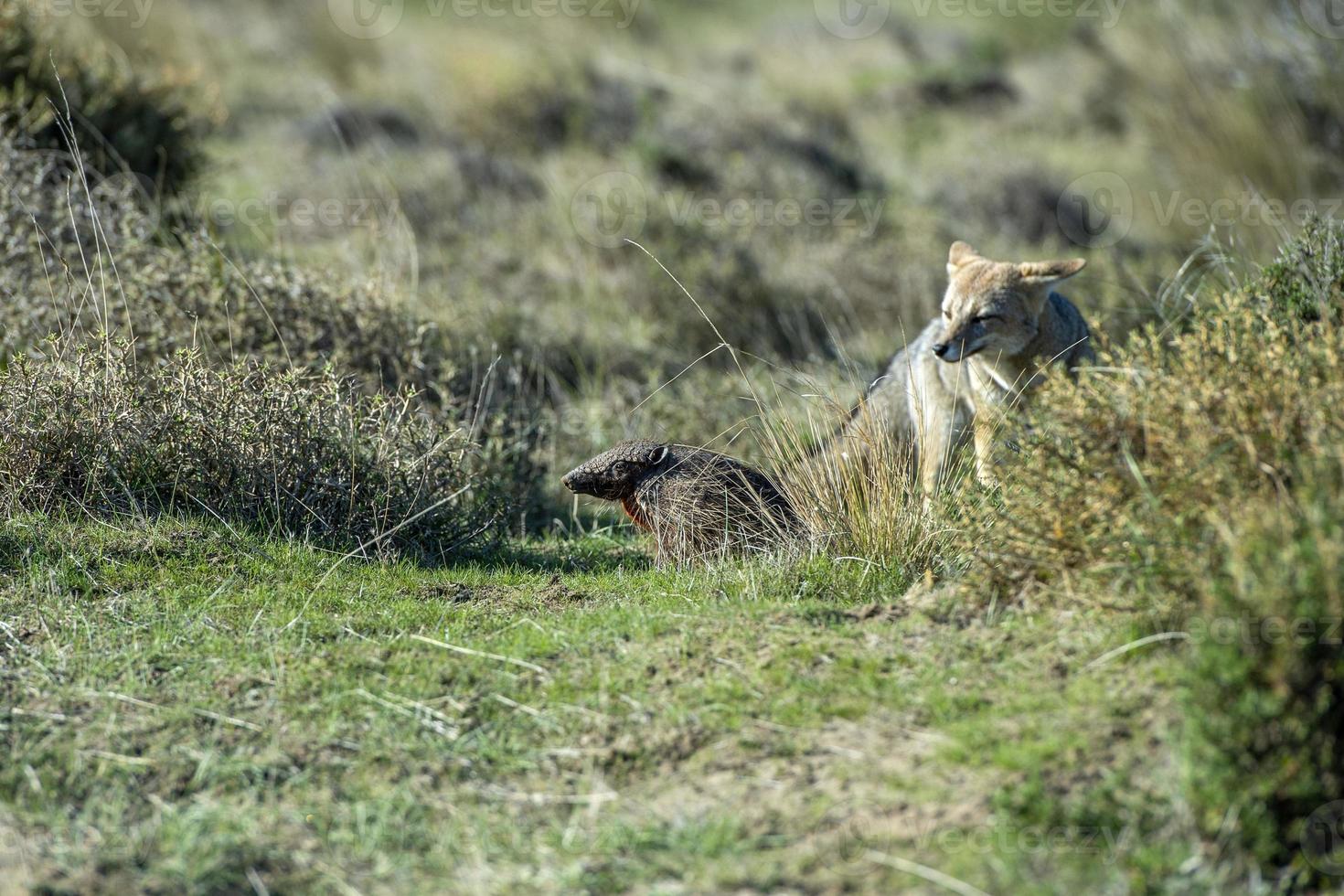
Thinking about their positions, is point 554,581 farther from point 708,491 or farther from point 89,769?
point 89,769

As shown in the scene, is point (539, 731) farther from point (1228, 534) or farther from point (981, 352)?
point (981, 352)

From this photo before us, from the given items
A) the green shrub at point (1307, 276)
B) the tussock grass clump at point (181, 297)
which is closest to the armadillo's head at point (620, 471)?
the tussock grass clump at point (181, 297)

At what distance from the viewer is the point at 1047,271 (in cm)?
632

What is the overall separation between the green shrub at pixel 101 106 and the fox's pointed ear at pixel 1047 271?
632 centimetres

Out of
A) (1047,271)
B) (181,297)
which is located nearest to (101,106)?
(181,297)

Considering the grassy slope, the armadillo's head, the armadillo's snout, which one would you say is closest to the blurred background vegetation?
the armadillo's head

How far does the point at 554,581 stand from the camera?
5809 millimetres

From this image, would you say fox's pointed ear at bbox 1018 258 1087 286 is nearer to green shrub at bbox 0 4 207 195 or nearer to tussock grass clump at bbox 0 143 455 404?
tussock grass clump at bbox 0 143 455 404

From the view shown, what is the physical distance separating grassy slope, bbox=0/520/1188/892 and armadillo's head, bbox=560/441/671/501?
0.88m

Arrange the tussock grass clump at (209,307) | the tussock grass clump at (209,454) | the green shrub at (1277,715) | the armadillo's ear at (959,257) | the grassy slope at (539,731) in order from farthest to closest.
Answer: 1. the tussock grass clump at (209,307)
2. the armadillo's ear at (959,257)
3. the tussock grass clump at (209,454)
4. the grassy slope at (539,731)
5. the green shrub at (1277,715)

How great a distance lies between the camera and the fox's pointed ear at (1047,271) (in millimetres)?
6230

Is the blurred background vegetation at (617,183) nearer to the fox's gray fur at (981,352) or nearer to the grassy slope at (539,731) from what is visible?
the fox's gray fur at (981,352)

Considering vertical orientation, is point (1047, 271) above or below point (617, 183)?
above

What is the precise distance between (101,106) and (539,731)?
7.61 metres
